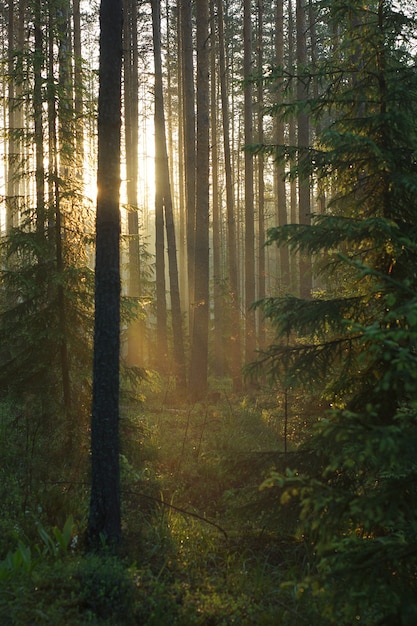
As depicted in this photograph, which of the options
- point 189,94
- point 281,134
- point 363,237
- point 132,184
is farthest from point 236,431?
point 281,134

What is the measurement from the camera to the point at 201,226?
15.1 meters

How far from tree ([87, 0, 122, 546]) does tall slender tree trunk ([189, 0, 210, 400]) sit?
8.22 meters

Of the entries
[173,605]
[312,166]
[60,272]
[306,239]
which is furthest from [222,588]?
[60,272]

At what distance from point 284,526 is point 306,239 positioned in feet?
11.3

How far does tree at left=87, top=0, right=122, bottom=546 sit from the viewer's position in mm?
6652

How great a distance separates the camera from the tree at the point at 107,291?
262 inches

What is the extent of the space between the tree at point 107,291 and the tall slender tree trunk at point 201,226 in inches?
324

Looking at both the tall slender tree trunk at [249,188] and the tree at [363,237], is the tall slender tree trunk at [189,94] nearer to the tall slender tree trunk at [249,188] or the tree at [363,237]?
the tall slender tree trunk at [249,188]

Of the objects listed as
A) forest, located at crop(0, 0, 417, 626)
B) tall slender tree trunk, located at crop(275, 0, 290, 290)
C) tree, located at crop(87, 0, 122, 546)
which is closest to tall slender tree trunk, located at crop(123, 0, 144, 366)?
tall slender tree trunk, located at crop(275, 0, 290, 290)

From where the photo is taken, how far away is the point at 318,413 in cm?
Answer: 879

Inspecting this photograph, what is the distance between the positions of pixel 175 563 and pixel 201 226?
10.3 m

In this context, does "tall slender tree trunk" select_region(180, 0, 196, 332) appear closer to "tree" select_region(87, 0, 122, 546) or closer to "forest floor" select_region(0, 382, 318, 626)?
A: "forest floor" select_region(0, 382, 318, 626)

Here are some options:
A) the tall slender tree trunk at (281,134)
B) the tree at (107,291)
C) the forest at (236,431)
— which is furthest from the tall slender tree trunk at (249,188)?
the tree at (107,291)

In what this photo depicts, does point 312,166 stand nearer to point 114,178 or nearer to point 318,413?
point 114,178
